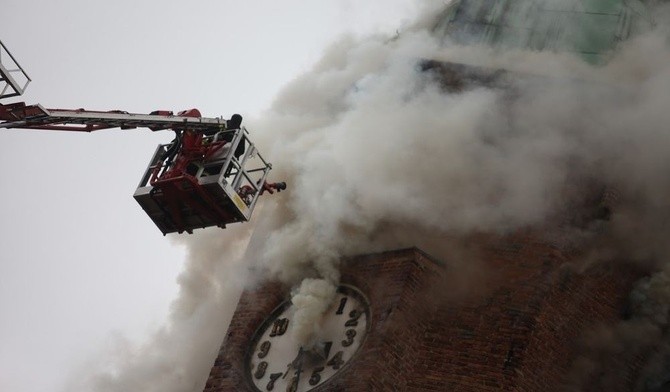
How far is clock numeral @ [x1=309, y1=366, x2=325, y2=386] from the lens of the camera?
523 inches

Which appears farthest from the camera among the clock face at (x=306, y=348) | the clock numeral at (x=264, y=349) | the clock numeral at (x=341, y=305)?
the clock numeral at (x=264, y=349)

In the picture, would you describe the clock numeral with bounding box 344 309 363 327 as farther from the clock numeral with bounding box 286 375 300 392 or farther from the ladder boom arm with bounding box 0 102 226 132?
the ladder boom arm with bounding box 0 102 226 132

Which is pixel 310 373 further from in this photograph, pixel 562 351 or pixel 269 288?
pixel 562 351

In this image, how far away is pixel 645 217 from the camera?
47.5 ft

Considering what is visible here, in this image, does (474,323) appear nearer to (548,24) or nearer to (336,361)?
(336,361)

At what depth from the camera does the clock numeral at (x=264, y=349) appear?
14059mm

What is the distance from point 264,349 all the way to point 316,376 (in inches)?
39.5

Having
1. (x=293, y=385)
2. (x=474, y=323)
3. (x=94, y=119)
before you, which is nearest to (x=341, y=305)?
(x=293, y=385)

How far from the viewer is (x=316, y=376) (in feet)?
43.8

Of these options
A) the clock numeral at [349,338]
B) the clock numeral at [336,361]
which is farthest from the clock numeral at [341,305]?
the clock numeral at [336,361]

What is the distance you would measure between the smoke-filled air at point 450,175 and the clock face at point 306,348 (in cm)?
20

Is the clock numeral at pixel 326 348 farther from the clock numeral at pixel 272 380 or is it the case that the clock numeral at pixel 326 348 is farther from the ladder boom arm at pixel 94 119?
the ladder boom arm at pixel 94 119

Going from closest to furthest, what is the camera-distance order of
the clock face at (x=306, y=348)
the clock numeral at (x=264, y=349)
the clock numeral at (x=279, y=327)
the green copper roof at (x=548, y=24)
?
the clock face at (x=306, y=348)
the clock numeral at (x=264, y=349)
the clock numeral at (x=279, y=327)
the green copper roof at (x=548, y=24)

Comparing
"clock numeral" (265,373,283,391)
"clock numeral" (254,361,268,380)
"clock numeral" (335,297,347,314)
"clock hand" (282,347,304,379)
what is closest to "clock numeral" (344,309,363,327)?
"clock numeral" (335,297,347,314)
